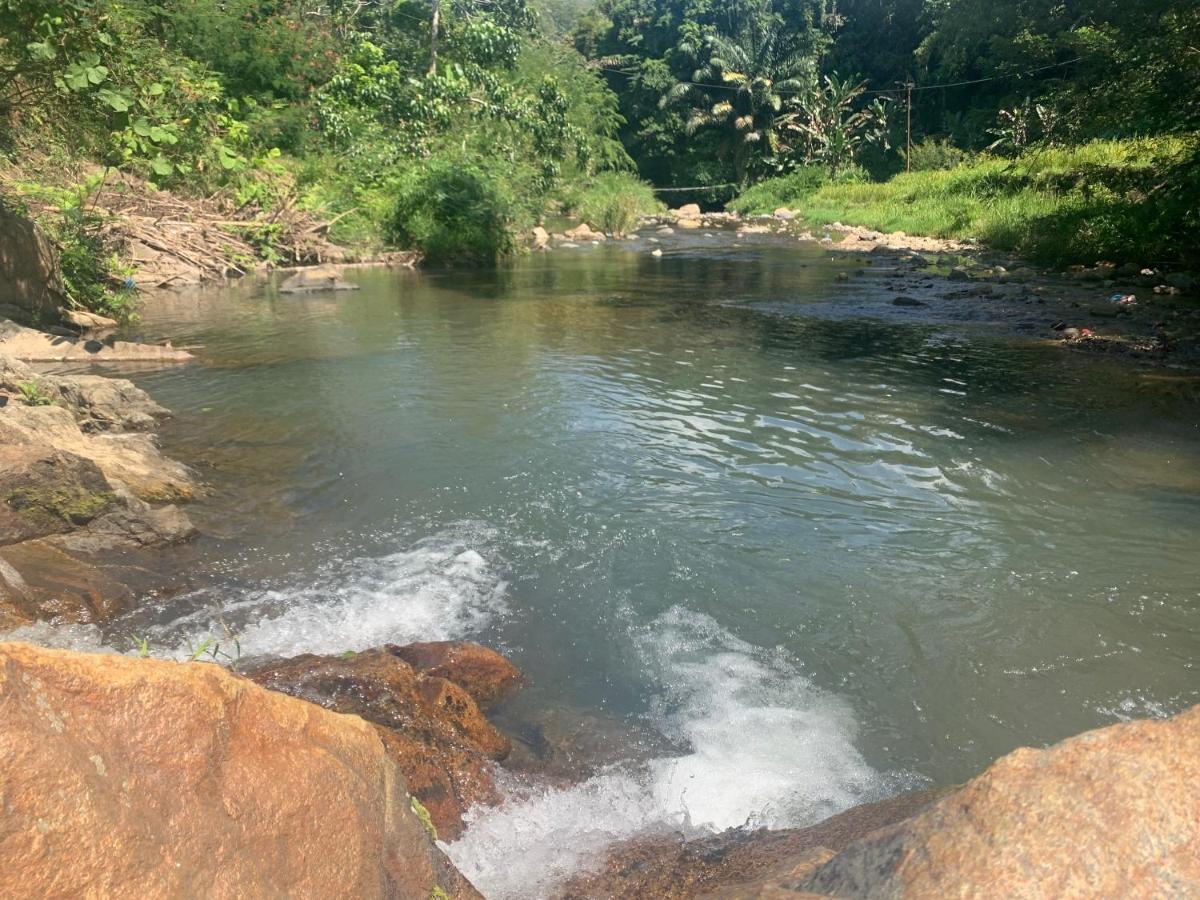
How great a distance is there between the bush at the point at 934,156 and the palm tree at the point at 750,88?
10034 millimetres

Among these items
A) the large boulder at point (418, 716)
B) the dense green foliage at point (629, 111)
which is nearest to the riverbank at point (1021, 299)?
the dense green foliage at point (629, 111)

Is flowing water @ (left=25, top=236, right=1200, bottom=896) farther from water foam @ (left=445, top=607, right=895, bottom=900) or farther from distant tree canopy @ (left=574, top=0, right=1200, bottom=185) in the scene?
distant tree canopy @ (left=574, top=0, right=1200, bottom=185)

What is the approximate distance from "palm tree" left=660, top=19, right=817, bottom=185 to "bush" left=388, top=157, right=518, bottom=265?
29.3m

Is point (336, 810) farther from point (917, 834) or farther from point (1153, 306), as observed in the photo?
point (1153, 306)

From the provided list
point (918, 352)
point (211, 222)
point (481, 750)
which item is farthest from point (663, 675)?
point (211, 222)

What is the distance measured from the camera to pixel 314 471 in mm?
6555

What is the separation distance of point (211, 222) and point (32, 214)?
6142mm

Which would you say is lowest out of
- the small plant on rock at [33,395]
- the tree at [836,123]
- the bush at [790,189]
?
the small plant on rock at [33,395]

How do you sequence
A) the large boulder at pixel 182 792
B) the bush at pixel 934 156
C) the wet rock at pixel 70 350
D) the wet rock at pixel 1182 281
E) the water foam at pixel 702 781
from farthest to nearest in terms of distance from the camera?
the bush at pixel 934 156, the wet rock at pixel 1182 281, the wet rock at pixel 70 350, the water foam at pixel 702 781, the large boulder at pixel 182 792

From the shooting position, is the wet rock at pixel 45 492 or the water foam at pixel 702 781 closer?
the water foam at pixel 702 781

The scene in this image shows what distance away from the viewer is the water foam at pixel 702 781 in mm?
2805

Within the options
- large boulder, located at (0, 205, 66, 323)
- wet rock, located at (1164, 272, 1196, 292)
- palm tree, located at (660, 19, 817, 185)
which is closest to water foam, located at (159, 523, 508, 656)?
large boulder, located at (0, 205, 66, 323)

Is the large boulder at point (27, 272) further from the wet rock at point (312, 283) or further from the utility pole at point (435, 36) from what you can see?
the utility pole at point (435, 36)

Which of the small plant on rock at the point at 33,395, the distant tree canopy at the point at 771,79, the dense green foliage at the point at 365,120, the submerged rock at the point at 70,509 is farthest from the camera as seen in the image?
the distant tree canopy at the point at 771,79
